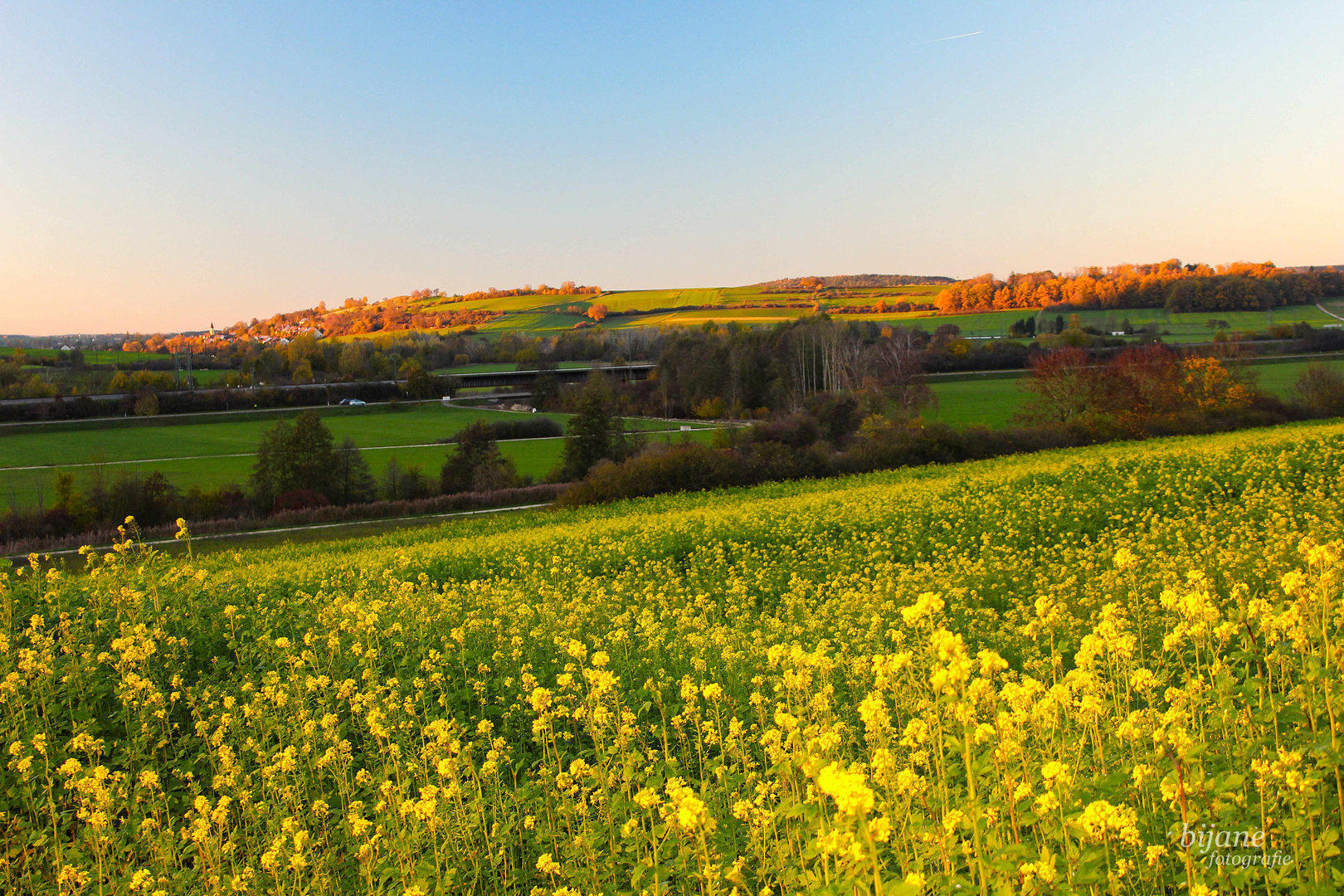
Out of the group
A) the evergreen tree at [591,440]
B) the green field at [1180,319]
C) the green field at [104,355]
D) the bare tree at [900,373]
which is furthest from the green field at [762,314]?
the evergreen tree at [591,440]

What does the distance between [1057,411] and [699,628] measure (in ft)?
142

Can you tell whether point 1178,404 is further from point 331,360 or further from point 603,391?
point 331,360

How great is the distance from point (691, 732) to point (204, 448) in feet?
230

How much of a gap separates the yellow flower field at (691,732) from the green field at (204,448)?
44989 mm

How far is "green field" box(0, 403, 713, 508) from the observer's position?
54.1 metres

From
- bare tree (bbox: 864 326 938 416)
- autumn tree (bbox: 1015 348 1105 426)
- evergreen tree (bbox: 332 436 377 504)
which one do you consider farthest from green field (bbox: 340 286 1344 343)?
evergreen tree (bbox: 332 436 377 504)

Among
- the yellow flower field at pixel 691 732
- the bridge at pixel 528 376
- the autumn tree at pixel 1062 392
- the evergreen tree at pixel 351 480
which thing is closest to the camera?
the yellow flower field at pixel 691 732

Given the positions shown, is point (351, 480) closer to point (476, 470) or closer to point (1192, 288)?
point (476, 470)

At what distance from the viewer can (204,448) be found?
6506cm

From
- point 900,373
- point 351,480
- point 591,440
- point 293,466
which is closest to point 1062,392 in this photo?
point 900,373

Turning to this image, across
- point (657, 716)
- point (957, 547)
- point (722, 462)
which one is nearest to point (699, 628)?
point (657, 716)

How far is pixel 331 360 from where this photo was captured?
9494cm

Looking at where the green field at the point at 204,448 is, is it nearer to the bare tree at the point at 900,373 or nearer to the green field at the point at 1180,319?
the bare tree at the point at 900,373

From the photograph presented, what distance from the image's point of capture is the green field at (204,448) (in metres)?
54.1
